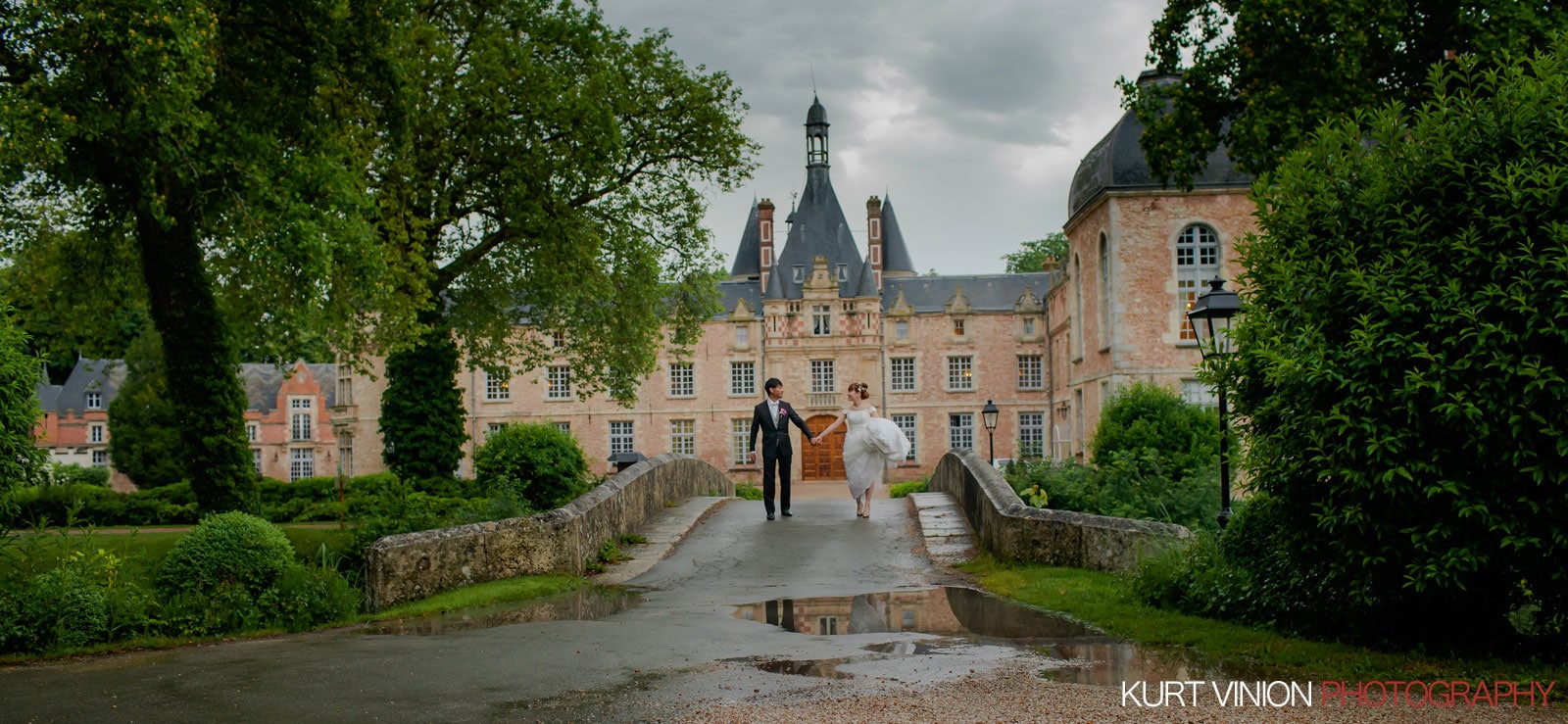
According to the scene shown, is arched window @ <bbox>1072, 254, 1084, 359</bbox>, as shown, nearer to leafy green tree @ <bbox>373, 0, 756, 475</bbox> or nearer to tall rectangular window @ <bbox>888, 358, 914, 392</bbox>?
leafy green tree @ <bbox>373, 0, 756, 475</bbox>

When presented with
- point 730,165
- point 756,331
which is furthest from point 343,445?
point 730,165

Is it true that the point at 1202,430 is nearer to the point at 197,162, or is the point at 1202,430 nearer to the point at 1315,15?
the point at 1315,15

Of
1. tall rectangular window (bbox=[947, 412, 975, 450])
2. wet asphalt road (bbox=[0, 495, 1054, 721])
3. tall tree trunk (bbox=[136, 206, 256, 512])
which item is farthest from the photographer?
tall rectangular window (bbox=[947, 412, 975, 450])

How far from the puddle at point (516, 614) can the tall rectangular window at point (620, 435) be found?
43369mm

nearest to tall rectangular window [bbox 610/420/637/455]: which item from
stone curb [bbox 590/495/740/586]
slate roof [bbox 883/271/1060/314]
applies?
slate roof [bbox 883/271/1060/314]

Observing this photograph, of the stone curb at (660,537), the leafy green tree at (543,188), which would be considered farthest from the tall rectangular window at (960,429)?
the stone curb at (660,537)

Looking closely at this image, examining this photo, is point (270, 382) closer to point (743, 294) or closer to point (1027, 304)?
point (743, 294)

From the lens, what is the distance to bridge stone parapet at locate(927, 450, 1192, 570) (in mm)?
8945

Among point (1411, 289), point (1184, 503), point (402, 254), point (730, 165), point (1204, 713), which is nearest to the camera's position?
point (1204, 713)

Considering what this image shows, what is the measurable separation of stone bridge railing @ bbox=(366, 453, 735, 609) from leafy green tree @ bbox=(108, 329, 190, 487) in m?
25.7

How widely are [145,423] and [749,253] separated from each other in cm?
3051

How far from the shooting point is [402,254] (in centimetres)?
1825

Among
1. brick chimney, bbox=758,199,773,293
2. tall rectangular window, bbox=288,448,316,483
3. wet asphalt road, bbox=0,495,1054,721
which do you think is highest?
brick chimney, bbox=758,199,773,293

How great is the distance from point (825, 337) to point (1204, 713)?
1884 inches
